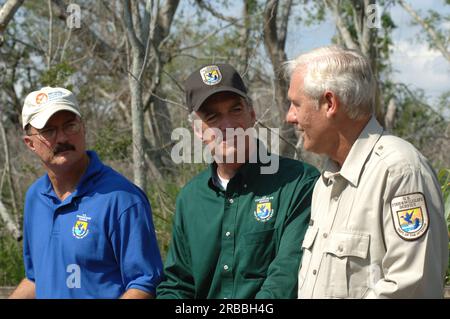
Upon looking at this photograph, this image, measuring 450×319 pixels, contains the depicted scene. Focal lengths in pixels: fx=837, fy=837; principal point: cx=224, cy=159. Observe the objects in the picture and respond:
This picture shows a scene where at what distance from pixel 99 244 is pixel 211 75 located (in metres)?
0.96

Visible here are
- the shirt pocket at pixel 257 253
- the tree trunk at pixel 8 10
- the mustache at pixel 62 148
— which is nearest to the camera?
the shirt pocket at pixel 257 253

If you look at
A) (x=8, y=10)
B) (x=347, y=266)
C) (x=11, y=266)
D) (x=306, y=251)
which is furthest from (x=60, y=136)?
(x=11, y=266)

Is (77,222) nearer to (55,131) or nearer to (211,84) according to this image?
(55,131)

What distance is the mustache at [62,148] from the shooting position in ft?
13.9

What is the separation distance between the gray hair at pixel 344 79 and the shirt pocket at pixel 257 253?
2.37 ft

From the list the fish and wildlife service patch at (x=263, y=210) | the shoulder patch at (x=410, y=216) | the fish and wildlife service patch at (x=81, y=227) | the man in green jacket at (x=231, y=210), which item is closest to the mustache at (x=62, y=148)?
the fish and wildlife service patch at (x=81, y=227)

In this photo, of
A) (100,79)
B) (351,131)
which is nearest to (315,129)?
(351,131)

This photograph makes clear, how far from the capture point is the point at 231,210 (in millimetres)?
3752

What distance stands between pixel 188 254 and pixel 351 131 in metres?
1.05

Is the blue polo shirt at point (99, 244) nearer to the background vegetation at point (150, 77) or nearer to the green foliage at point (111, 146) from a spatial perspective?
the background vegetation at point (150, 77)

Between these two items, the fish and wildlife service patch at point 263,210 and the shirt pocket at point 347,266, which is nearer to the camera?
the shirt pocket at point 347,266

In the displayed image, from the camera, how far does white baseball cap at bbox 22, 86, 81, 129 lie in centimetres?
425

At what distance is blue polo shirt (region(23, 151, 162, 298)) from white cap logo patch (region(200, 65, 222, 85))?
26.6 inches
